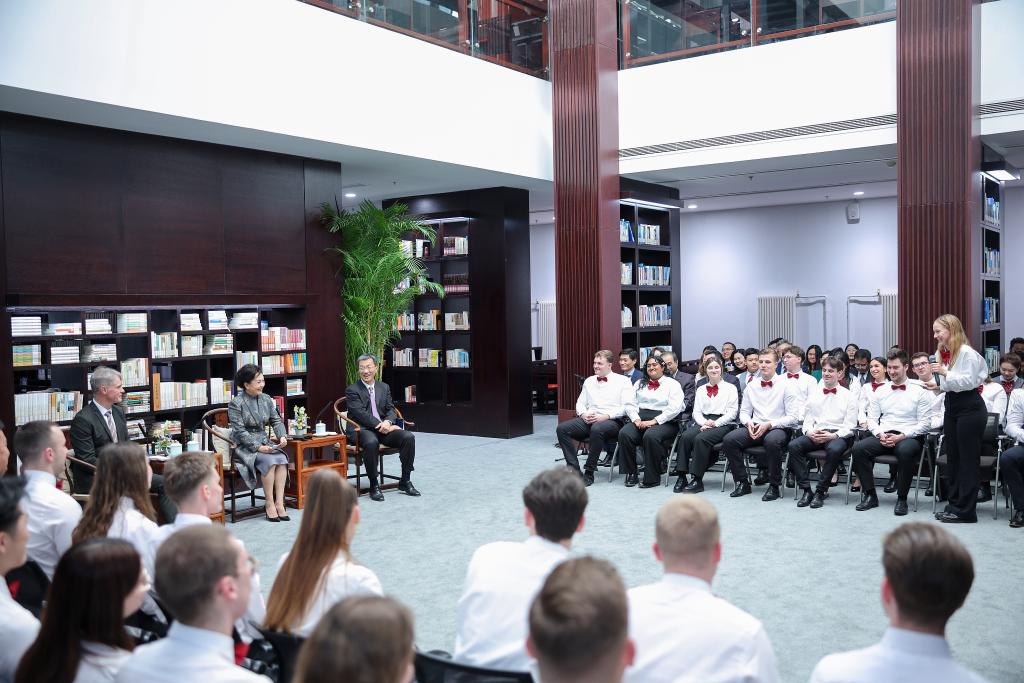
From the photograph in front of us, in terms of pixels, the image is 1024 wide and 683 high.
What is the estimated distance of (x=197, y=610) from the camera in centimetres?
235

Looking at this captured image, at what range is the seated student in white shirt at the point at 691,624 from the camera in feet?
8.11

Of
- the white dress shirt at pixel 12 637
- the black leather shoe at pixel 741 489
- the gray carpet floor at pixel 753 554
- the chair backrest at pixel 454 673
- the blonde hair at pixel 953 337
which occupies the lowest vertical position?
the gray carpet floor at pixel 753 554

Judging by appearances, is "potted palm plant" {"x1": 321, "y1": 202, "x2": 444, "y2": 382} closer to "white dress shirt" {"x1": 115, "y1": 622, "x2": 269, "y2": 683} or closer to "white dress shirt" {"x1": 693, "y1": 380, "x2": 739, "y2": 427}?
"white dress shirt" {"x1": 693, "y1": 380, "x2": 739, "y2": 427}

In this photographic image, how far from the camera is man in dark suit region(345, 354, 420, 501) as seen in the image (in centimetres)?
910

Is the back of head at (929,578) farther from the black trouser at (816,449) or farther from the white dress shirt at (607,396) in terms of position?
the white dress shirt at (607,396)

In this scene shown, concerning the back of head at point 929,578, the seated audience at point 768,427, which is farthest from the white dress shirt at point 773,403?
the back of head at point 929,578

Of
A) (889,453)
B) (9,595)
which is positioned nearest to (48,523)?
(9,595)

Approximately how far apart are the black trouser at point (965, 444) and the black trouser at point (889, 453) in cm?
42

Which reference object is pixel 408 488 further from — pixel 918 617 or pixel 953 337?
pixel 918 617

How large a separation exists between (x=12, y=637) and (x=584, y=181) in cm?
978

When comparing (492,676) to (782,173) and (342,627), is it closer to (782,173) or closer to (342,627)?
(342,627)

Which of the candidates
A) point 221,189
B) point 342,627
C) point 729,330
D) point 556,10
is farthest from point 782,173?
point 342,627

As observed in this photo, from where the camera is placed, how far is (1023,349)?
1063 centimetres

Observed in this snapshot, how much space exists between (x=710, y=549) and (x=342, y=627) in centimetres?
136
